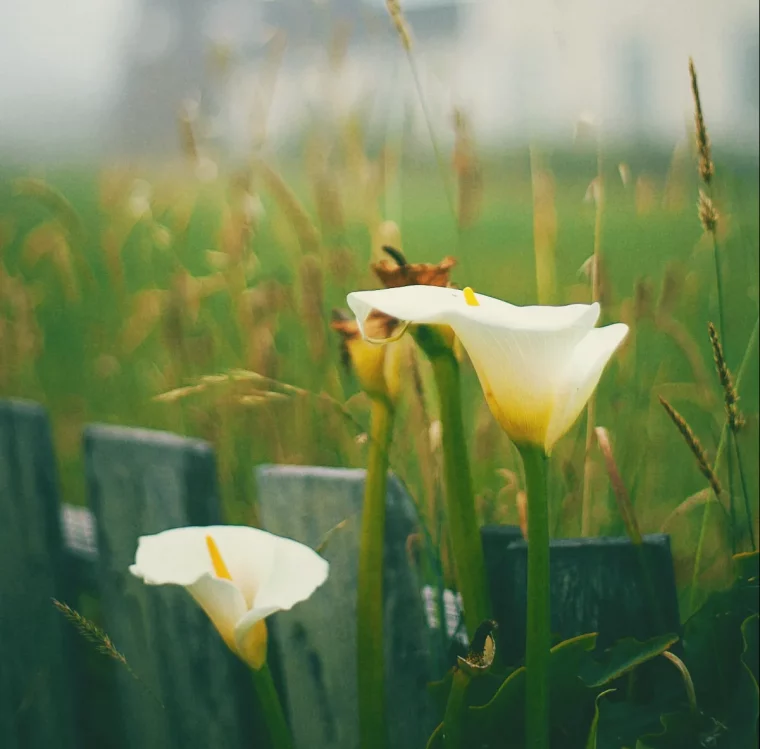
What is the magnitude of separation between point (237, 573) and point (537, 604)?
0.19 m

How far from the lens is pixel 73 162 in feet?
2.09

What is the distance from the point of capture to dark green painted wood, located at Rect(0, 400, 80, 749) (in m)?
0.66

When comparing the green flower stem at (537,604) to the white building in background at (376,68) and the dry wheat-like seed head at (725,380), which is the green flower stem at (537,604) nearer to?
the dry wheat-like seed head at (725,380)

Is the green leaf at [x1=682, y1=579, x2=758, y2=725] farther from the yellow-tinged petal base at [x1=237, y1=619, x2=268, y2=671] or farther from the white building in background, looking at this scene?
the white building in background

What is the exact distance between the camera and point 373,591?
1.83 feet

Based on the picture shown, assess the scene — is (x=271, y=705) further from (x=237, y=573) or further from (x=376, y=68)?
(x=376, y=68)

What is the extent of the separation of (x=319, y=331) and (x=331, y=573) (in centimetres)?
23

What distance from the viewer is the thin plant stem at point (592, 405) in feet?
2.03

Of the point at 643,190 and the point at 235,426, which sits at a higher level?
the point at 643,190

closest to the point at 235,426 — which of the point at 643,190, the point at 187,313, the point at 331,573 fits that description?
the point at 187,313

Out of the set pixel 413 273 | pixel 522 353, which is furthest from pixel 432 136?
pixel 522 353

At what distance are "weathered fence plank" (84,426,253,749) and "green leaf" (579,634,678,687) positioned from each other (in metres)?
0.28

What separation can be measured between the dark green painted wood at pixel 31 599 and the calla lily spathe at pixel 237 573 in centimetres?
23

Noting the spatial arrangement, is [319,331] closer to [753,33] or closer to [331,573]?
[331,573]
